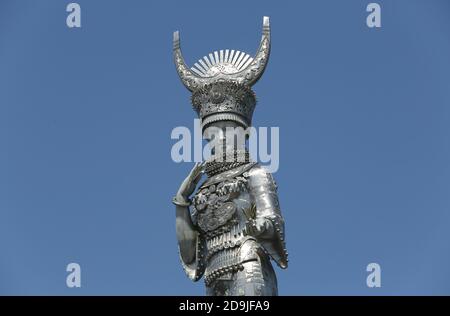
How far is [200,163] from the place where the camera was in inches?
806

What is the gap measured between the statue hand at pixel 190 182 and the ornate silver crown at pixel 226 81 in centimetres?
109

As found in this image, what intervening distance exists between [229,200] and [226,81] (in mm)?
2333

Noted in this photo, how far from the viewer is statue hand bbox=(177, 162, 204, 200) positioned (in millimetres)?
20328

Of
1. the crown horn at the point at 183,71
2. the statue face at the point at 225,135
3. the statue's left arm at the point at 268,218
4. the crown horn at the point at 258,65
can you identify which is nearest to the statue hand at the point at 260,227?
the statue's left arm at the point at 268,218

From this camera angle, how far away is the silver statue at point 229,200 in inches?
768

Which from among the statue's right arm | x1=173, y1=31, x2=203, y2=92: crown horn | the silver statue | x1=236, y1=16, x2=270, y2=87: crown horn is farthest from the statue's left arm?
x1=173, y1=31, x2=203, y2=92: crown horn

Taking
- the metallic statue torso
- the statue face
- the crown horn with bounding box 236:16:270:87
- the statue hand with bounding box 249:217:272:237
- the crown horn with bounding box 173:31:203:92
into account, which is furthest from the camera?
the crown horn with bounding box 173:31:203:92

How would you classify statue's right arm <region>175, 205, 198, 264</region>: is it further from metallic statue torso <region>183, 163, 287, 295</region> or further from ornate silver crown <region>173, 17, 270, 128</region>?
ornate silver crown <region>173, 17, 270, 128</region>

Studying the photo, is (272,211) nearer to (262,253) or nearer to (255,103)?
(262,253)

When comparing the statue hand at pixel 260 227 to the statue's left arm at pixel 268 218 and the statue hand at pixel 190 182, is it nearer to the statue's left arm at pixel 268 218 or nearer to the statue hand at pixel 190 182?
the statue's left arm at pixel 268 218

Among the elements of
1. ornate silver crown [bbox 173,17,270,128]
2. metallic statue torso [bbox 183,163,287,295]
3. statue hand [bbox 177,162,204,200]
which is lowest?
metallic statue torso [bbox 183,163,287,295]

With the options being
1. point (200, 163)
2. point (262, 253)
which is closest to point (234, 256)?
point (262, 253)
